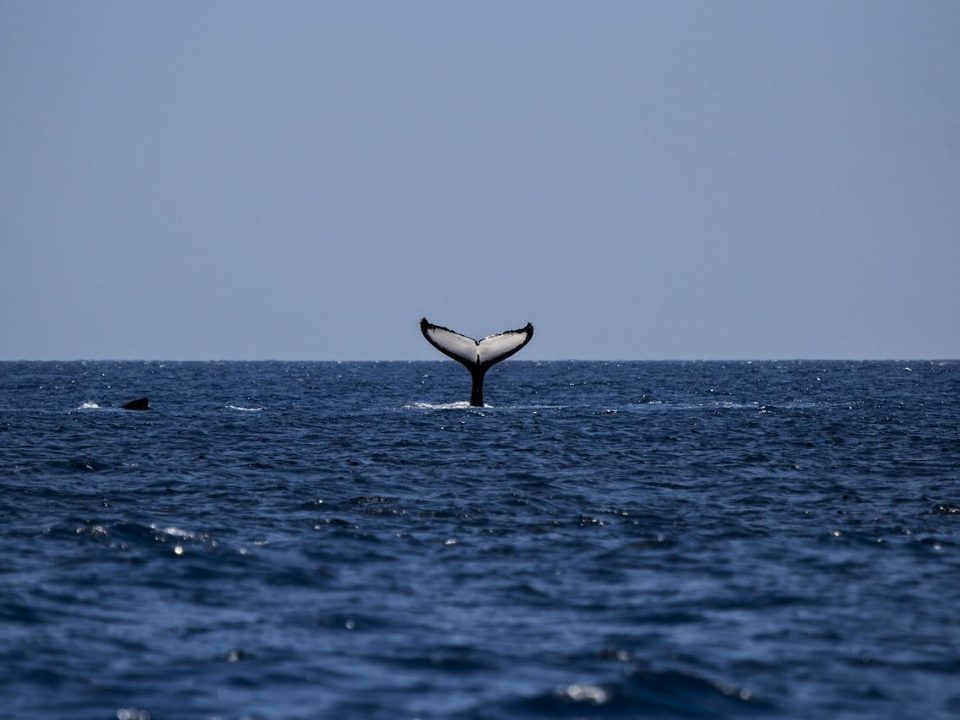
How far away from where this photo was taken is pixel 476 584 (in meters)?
Answer: 12.1

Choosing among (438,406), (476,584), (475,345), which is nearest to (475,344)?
Result: (475,345)

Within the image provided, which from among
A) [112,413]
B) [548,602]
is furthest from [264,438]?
[548,602]

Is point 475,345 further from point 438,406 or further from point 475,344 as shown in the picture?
point 438,406

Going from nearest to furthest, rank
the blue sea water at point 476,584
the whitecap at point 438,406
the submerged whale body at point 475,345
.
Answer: the blue sea water at point 476,584
the submerged whale body at point 475,345
the whitecap at point 438,406

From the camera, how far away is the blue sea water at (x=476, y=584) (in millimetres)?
8648

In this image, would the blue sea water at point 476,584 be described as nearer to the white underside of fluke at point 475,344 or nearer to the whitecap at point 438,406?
the white underside of fluke at point 475,344

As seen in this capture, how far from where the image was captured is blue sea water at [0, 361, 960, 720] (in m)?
→ 8.65

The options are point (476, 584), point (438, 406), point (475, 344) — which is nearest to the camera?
point (476, 584)

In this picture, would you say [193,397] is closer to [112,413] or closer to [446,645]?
[112,413]

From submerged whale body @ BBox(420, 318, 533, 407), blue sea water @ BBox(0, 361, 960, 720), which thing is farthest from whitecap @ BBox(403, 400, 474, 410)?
blue sea water @ BBox(0, 361, 960, 720)

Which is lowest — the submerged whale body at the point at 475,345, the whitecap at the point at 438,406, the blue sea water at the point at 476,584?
the blue sea water at the point at 476,584

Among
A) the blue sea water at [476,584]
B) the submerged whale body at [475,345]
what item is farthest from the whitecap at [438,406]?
the blue sea water at [476,584]

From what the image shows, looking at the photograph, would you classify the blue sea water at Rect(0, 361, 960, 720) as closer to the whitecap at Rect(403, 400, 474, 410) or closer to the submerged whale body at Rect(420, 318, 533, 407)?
the submerged whale body at Rect(420, 318, 533, 407)

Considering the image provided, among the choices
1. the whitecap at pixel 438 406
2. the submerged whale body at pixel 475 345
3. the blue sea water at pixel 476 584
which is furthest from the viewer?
the whitecap at pixel 438 406
